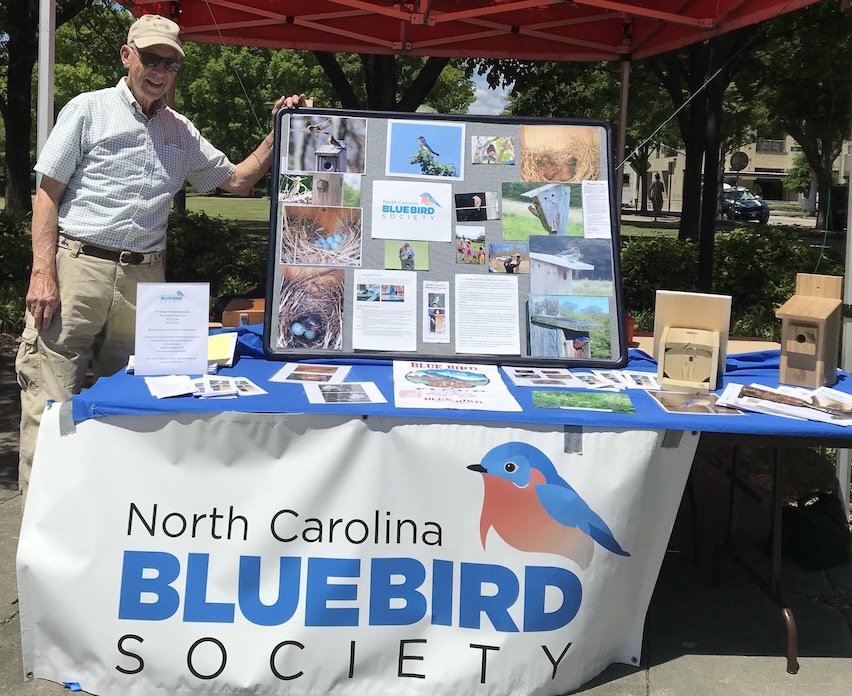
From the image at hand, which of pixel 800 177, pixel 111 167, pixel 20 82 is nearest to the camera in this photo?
pixel 111 167

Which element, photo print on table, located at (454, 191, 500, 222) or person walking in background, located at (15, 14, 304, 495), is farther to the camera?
photo print on table, located at (454, 191, 500, 222)

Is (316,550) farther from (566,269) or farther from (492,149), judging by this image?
(492,149)

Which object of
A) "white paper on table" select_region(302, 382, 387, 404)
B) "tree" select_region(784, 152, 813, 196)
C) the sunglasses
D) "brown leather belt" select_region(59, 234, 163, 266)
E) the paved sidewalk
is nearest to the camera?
"white paper on table" select_region(302, 382, 387, 404)

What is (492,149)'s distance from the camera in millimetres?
3264

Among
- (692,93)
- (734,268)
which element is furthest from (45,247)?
(692,93)

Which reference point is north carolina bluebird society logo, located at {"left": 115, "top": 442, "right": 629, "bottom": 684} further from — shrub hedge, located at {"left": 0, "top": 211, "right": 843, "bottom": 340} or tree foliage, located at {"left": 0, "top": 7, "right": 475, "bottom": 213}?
shrub hedge, located at {"left": 0, "top": 211, "right": 843, "bottom": 340}

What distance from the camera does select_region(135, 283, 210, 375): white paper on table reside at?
2672 mm

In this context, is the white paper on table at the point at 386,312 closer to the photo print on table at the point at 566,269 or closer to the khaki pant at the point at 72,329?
the photo print on table at the point at 566,269

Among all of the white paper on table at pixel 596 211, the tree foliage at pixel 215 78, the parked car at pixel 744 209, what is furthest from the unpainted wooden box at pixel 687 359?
the parked car at pixel 744 209

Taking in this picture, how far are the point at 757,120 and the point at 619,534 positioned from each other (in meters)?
25.1

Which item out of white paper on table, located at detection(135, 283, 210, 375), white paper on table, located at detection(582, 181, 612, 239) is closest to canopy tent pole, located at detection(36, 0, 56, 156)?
white paper on table, located at detection(135, 283, 210, 375)

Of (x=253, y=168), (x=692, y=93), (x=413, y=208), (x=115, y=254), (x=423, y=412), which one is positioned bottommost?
(x=423, y=412)

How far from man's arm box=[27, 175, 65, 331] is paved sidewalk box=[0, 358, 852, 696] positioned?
1086 mm

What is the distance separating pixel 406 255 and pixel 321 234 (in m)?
0.33
